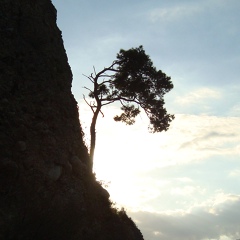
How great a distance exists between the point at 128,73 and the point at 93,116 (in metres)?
3.81

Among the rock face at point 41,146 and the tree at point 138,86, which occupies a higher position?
the tree at point 138,86

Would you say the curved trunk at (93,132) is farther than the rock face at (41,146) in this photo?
Yes

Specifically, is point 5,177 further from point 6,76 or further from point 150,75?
point 150,75

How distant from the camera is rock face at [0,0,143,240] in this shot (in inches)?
431

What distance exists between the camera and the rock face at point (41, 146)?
35.9 ft

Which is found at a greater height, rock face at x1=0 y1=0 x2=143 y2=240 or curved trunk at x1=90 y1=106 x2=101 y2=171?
curved trunk at x1=90 y1=106 x2=101 y2=171

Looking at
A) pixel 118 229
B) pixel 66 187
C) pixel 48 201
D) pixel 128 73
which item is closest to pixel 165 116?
pixel 128 73

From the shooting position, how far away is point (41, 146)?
556 inches

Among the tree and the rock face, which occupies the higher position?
the tree

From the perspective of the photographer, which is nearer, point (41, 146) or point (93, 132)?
point (41, 146)

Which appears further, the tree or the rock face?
the tree

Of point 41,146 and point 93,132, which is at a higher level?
point 93,132

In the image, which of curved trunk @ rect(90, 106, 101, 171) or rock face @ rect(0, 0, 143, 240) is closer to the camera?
rock face @ rect(0, 0, 143, 240)

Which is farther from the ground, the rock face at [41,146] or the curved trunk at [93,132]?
the curved trunk at [93,132]
